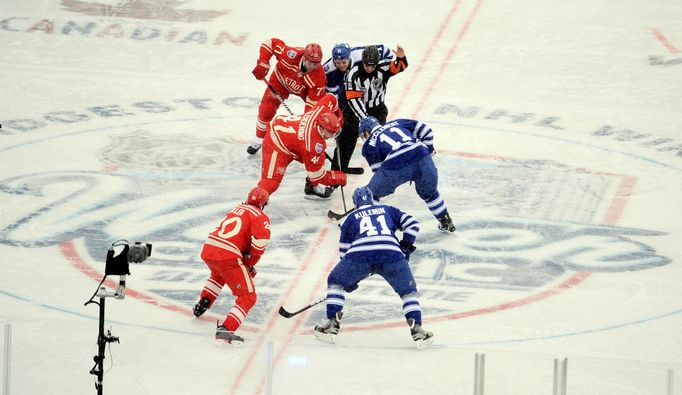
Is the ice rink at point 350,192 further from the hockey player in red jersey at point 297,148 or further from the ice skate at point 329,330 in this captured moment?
the hockey player in red jersey at point 297,148

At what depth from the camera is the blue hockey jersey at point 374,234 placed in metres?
7.85

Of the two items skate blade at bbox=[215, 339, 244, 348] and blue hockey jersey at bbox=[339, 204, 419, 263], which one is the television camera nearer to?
skate blade at bbox=[215, 339, 244, 348]

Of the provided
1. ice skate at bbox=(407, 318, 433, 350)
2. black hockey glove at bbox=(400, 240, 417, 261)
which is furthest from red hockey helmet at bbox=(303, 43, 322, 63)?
ice skate at bbox=(407, 318, 433, 350)

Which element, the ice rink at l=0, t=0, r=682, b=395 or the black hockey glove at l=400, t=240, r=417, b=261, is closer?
the ice rink at l=0, t=0, r=682, b=395

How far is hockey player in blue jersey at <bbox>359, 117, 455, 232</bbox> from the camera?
9406 mm

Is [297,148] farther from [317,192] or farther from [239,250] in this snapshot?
[239,250]

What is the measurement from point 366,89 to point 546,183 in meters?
1.45

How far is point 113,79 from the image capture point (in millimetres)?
12742

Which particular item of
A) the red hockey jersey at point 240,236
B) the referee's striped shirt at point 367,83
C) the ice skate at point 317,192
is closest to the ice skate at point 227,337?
the red hockey jersey at point 240,236

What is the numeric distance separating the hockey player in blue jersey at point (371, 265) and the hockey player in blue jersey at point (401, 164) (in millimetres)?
1396

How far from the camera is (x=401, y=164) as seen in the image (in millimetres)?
9406

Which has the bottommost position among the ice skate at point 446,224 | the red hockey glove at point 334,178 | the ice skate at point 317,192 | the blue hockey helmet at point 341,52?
the ice skate at point 317,192

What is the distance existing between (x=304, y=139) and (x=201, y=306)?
5.98ft

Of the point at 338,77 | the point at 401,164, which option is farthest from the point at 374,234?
the point at 338,77
